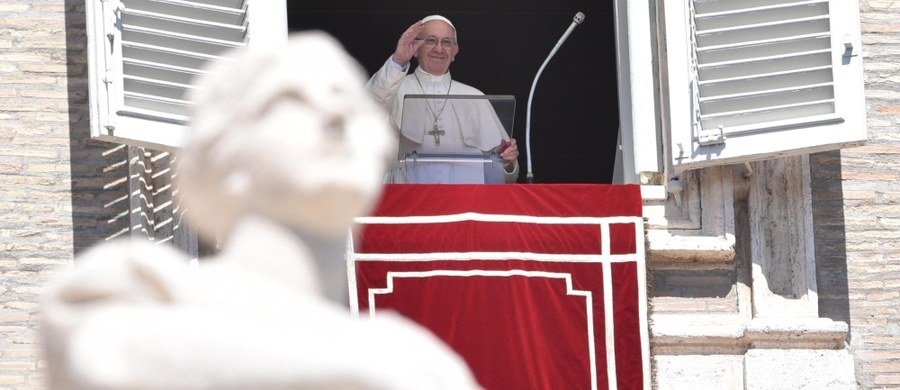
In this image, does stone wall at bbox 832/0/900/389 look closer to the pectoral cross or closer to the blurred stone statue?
the pectoral cross

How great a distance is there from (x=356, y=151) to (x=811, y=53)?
5.56m

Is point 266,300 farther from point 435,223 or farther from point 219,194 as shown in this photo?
point 435,223

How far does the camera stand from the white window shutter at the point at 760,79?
8094 millimetres

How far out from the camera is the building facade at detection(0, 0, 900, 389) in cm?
830

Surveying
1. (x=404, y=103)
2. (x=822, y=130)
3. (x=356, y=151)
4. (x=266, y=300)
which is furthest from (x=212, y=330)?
(x=404, y=103)

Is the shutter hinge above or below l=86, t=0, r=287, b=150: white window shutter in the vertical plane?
below

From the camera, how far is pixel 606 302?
327 inches

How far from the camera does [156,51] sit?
→ 26.3ft

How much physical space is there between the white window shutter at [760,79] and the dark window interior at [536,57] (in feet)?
15.3

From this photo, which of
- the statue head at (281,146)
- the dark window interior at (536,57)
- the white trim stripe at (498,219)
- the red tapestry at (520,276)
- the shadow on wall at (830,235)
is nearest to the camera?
the statue head at (281,146)

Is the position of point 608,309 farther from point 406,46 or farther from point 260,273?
point 260,273

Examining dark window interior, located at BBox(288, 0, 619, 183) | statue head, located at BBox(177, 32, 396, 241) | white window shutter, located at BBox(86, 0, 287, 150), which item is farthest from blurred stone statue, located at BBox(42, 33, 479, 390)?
dark window interior, located at BBox(288, 0, 619, 183)

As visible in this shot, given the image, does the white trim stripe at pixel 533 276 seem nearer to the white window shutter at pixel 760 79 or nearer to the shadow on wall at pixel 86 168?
the white window shutter at pixel 760 79

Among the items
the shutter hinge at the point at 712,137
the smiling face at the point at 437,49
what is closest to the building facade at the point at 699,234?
the shutter hinge at the point at 712,137
